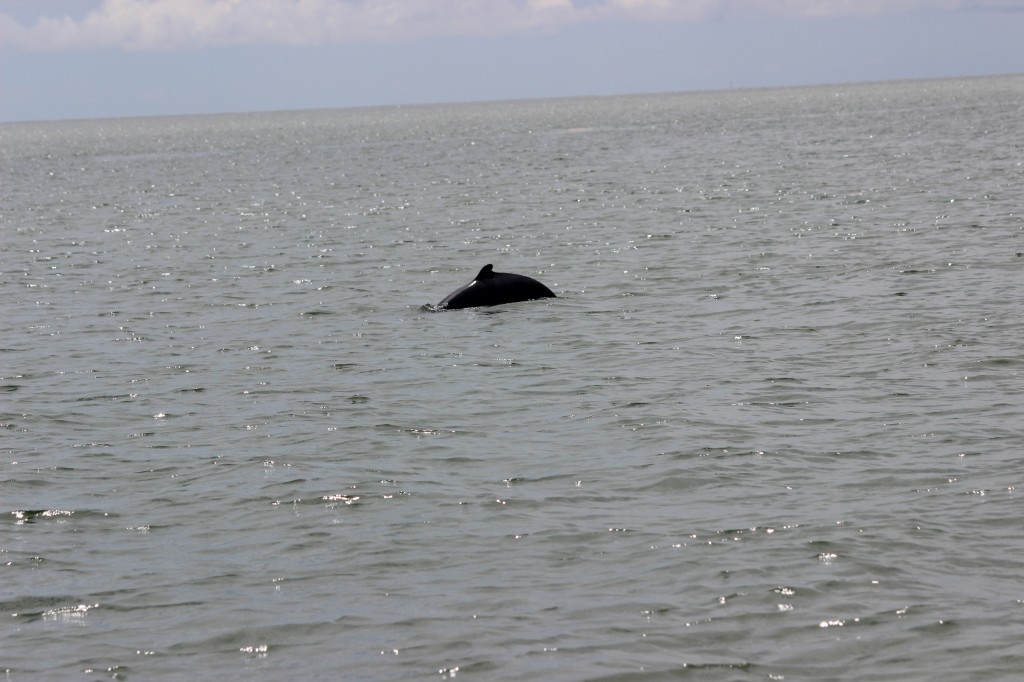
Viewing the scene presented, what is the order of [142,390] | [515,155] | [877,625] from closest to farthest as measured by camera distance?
[877,625], [142,390], [515,155]

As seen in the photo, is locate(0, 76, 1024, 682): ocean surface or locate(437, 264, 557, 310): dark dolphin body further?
locate(437, 264, 557, 310): dark dolphin body

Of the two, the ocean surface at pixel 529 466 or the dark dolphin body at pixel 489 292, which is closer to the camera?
the ocean surface at pixel 529 466

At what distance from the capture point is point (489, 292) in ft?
77.7

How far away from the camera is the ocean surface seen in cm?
910

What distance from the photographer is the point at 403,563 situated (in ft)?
34.9

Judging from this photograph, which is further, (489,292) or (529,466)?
(489,292)

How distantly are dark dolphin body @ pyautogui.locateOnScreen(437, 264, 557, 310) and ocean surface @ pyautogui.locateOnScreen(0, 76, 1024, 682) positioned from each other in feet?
1.31

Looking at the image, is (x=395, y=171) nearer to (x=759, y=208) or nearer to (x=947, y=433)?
(x=759, y=208)

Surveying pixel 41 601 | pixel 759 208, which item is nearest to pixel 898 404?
pixel 41 601

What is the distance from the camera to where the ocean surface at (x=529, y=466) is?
9102 millimetres

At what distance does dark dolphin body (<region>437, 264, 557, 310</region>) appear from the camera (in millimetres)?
23547

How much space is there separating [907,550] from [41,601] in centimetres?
642

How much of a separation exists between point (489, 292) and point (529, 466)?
34.8 feet

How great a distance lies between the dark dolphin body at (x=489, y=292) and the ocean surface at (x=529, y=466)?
1.31ft
